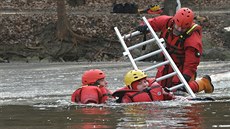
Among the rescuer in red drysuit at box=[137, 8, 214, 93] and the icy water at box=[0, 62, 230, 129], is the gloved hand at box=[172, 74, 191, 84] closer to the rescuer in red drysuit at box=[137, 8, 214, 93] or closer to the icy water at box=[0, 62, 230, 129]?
the rescuer in red drysuit at box=[137, 8, 214, 93]

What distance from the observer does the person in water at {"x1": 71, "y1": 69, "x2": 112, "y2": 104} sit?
13625mm

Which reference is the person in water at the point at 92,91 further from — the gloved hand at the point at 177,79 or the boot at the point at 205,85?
the boot at the point at 205,85

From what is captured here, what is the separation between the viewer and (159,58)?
3145 centimetres

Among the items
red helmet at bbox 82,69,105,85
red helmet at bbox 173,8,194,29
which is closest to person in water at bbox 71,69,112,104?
red helmet at bbox 82,69,105,85

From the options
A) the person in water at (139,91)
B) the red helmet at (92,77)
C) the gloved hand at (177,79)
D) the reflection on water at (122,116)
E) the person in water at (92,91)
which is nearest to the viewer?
the reflection on water at (122,116)

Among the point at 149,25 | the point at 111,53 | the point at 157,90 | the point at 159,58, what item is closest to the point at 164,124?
the point at 157,90

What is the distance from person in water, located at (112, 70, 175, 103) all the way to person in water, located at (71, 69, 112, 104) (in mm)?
290

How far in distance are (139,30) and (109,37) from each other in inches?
867

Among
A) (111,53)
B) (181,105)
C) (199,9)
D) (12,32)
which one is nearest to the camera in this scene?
A: (181,105)

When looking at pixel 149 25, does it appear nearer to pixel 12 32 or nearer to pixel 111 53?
pixel 111 53

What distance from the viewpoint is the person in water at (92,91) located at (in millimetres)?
13625

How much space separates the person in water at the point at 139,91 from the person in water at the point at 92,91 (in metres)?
0.29

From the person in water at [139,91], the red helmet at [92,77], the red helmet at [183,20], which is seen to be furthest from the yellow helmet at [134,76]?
the red helmet at [183,20]

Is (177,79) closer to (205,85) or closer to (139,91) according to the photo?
(205,85)
